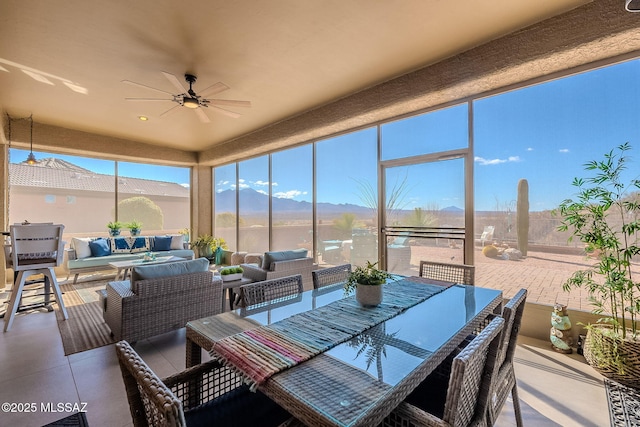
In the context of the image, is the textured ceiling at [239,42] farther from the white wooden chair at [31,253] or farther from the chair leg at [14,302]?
the chair leg at [14,302]

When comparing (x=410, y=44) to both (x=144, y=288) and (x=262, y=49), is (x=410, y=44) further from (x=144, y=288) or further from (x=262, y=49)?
(x=144, y=288)

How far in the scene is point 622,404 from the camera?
1992 mm

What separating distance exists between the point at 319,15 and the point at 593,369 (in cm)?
384

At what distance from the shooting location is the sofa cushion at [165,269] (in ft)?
9.00

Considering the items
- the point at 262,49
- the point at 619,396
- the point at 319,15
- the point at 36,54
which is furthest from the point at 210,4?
the point at 619,396

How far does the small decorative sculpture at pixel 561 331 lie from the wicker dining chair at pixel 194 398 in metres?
2.85

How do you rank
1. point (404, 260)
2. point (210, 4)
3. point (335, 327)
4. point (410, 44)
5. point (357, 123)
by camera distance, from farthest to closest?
point (357, 123)
point (404, 260)
point (410, 44)
point (210, 4)
point (335, 327)

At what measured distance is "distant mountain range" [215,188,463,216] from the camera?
16.0 ft

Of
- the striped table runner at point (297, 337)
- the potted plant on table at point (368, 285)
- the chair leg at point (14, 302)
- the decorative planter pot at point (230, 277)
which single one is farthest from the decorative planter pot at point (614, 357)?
the chair leg at point (14, 302)

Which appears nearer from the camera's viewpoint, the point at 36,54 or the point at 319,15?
the point at 319,15

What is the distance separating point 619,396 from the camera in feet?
6.82

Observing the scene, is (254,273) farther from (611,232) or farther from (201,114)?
(611,232)

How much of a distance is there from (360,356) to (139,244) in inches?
275

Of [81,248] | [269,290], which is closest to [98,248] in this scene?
[81,248]
